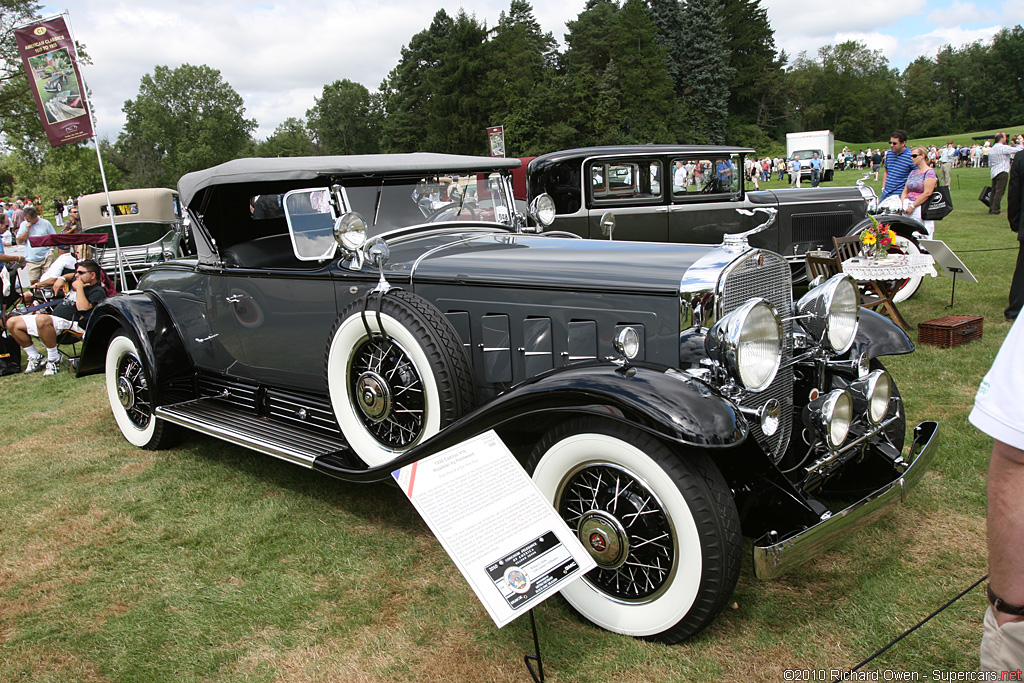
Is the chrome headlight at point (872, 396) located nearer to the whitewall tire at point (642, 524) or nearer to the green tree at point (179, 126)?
the whitewall tire at point (642, 524)

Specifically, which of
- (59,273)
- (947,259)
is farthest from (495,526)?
(59,273)

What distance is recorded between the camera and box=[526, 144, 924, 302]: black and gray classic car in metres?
8.70

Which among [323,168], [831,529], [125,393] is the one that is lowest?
[831,529]

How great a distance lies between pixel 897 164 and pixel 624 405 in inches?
345

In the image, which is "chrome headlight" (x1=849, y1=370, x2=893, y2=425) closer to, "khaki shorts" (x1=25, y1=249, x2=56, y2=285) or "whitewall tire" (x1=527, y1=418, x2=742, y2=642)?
"whitewall tire" (x1=527, y1=418, x2=742, y2=642)

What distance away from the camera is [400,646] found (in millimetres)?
2723

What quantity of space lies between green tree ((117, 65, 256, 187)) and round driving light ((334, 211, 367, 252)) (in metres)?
74.0

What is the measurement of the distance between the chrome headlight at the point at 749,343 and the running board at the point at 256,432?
1873 mm

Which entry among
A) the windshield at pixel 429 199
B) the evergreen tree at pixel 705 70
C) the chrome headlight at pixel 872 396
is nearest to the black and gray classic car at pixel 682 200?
the windshield at pixel 429 199

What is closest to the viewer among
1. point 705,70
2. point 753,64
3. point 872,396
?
point 872,396

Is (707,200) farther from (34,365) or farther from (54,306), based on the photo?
(34,365)

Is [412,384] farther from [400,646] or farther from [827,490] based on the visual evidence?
[827,490]

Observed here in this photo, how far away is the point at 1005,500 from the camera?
130 cm

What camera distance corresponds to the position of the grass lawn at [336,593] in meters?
2.56
